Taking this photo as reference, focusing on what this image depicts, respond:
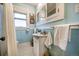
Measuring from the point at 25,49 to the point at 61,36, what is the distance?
47 centimetres

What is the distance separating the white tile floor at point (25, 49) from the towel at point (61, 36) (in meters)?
0.33

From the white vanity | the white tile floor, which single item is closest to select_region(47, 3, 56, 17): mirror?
the white vanity

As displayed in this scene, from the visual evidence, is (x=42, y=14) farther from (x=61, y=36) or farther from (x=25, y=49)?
(x=25, y=49)

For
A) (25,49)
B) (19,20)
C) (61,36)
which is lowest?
(25,49)

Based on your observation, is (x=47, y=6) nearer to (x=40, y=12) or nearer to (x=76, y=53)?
(x=40, y=12)

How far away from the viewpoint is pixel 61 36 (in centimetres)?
119

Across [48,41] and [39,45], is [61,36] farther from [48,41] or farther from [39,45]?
[39,45]

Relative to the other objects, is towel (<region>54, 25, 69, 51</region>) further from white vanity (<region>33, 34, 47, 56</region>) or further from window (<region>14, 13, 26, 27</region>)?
window (<region>14, 13, 26, 27</region>)

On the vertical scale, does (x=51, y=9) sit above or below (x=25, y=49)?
above

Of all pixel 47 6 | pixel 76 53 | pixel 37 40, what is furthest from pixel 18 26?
pixel 76 53

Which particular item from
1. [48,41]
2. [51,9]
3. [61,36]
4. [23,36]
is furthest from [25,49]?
[51,9]

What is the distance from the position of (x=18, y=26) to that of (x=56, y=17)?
478 millimetres

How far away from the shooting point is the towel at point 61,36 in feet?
3.76

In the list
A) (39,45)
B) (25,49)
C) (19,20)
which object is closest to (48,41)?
(39,45)
